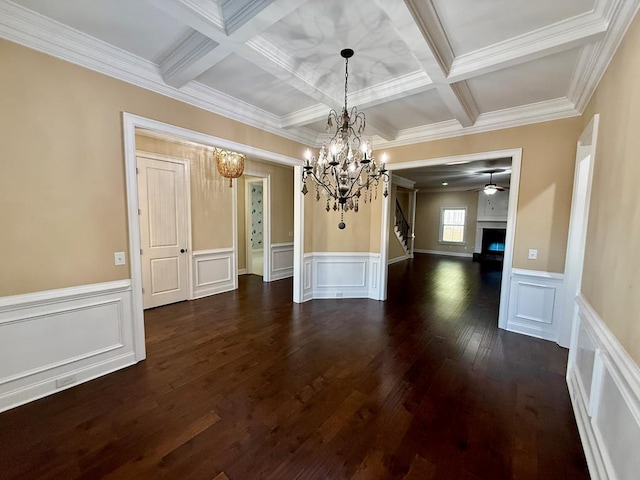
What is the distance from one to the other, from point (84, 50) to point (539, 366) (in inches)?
200

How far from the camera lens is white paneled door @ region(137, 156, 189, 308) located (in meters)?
4.07

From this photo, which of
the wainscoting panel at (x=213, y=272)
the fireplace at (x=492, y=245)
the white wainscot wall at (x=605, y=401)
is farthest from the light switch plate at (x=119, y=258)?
the fireplace at (x=492, y=245)

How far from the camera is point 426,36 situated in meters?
1.83

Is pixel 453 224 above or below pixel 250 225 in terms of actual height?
above

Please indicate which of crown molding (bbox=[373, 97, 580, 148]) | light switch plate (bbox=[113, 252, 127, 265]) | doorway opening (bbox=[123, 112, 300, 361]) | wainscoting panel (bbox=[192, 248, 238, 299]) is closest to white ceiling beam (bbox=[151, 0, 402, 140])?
doorway opening (bbox=[123, 112, 300, 361])

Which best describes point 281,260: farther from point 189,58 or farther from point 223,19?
point 223,19

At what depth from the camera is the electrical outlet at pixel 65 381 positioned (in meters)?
2.19

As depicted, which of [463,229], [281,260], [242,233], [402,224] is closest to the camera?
[281,260]

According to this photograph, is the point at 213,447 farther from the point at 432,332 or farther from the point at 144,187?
the point at 144,187

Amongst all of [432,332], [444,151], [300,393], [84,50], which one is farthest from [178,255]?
[444,151]

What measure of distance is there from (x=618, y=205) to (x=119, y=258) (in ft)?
12.5

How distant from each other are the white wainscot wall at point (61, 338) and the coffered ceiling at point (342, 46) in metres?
1.94

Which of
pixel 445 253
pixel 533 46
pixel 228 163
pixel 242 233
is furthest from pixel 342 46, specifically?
pixel 445 253

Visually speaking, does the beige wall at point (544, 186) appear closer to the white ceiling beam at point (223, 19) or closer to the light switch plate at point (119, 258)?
the white ceiling beam at point (223, 19)
